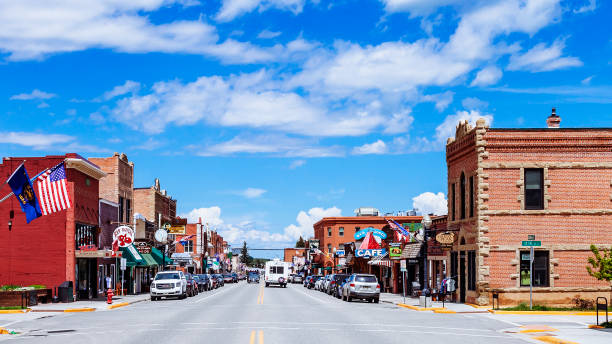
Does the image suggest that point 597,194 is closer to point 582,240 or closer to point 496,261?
point 582,240

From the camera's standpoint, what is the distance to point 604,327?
80.7 feet

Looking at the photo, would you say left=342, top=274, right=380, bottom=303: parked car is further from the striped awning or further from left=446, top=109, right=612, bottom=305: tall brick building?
the striped awning

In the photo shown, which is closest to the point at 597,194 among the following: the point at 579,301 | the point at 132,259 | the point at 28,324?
the point at 579,301

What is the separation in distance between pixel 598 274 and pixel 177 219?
3135 inches

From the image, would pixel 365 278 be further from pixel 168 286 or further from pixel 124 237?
pixel 124 237

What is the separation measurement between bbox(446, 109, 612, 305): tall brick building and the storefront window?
0.05 metres

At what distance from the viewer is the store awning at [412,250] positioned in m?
51.8

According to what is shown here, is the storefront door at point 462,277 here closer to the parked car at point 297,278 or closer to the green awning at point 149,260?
the green awning at point 149,260

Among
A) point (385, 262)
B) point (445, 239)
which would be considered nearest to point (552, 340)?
point (445, 239)

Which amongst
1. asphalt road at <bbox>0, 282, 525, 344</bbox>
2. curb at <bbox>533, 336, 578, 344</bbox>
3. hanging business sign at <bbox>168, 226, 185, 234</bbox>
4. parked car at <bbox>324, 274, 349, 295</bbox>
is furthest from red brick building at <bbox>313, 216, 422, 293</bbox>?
curb at <bbox>533, 336, 578, 344</bbox>

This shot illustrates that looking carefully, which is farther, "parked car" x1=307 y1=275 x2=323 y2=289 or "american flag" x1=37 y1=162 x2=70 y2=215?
"parked car" x1=307 y1=275 x2=323 y2=289

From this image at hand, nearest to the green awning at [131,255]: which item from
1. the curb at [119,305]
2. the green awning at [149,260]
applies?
the green awning at [149,260]

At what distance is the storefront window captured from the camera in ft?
124

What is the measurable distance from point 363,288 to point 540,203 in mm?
12498
